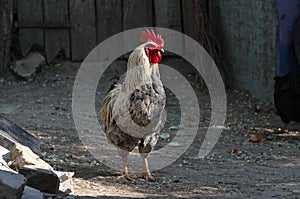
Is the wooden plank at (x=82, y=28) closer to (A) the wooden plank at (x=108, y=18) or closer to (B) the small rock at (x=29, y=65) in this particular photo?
(A) the wooden plank at (x=108, y=18)

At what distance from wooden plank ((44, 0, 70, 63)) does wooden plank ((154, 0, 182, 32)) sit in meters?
1.32

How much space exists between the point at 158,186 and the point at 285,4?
3.82 m

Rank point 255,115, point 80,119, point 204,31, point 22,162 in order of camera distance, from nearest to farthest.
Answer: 1. point 22,162
2. point 80,119
3. point 255,115
4. point 204,31

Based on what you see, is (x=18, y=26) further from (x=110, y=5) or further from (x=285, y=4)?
(x=285, y=4)

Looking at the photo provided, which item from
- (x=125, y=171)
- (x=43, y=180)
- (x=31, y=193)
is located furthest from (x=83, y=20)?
(x=31, y=193)

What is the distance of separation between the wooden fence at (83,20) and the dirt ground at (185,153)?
36cm

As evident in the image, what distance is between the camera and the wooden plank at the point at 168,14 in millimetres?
10445

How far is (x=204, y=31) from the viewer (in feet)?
32.4

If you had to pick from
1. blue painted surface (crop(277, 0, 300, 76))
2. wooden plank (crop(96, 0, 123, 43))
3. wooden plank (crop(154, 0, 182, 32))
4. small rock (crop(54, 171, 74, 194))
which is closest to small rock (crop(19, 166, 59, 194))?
small rock (crop(54, 171, 74, 194))

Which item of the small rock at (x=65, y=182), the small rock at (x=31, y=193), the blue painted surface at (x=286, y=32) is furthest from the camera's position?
the blue painted surface at (x=286, y=32)

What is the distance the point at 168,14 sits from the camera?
10.5 meters

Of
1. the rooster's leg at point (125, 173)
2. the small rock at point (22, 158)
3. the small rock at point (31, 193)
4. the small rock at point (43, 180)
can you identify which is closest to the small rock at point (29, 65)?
the rooster's leg at point (125, 173)

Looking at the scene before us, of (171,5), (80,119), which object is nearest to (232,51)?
(171,5)

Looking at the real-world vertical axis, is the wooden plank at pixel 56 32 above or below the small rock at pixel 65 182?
above
